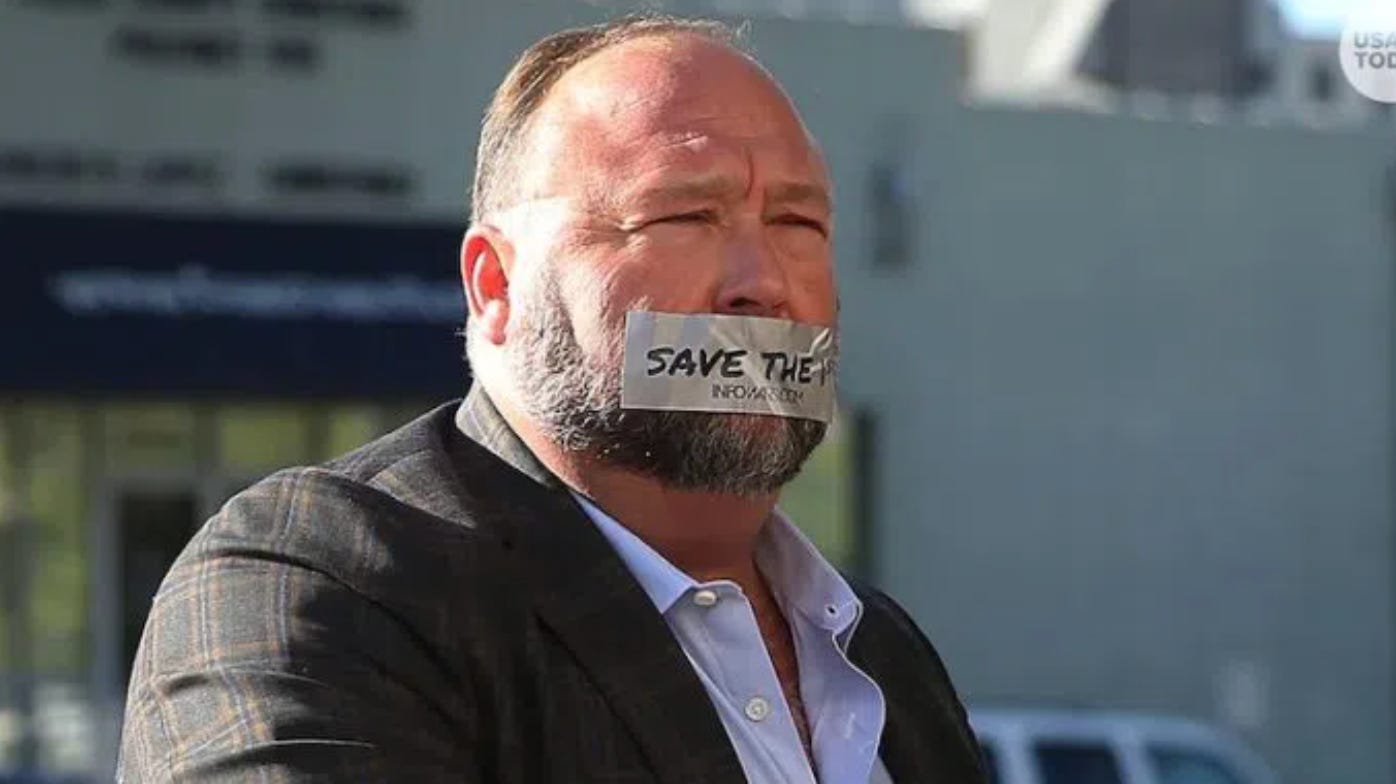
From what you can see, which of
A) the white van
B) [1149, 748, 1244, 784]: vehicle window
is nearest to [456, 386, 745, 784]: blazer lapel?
the white van

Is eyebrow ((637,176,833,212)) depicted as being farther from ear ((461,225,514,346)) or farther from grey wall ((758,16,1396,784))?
grey wall ((758,16,1396,784))

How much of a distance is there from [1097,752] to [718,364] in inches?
337

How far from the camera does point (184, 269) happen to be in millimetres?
15438

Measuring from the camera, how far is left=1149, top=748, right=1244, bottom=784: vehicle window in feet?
33.9

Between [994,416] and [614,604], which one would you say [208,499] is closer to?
[994,416]

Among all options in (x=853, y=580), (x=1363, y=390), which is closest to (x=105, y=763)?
(x=1363, y=390)

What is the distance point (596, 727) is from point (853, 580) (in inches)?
28.7

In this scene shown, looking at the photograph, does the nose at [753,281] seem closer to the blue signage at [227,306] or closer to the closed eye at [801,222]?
the closed eye at [801,222]

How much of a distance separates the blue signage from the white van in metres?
5.73

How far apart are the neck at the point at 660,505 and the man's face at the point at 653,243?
1 centimetres

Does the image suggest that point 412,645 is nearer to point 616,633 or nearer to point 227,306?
point 616,633

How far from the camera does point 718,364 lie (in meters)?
2.05

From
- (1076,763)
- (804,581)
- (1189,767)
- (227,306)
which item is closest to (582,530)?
(804,581)

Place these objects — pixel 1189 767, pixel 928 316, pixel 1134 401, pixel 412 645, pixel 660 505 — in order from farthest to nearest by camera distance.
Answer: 1. pixel 1134 401
2. pixel 928 316
3. pixel 1189 767
4. pixel 660 505
5. pixel 412 645
